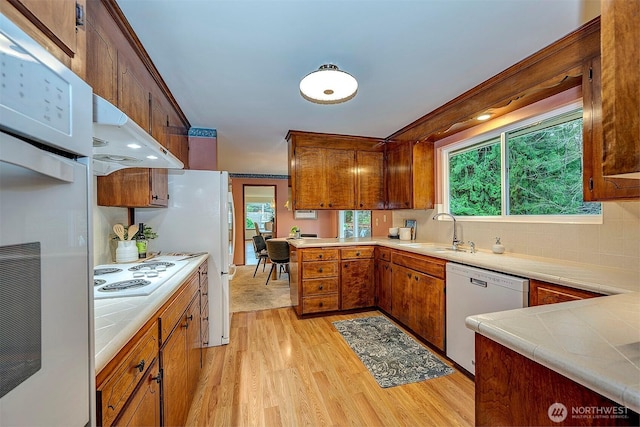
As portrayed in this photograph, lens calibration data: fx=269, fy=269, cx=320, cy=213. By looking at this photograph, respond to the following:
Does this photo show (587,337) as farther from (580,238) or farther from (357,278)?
(357,278)

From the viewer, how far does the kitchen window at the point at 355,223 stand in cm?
538

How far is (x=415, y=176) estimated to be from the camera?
334 cm

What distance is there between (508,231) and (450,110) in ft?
4.14

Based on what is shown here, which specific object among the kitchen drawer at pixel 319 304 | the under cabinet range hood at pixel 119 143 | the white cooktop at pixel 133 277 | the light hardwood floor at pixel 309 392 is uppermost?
the under cabinet range hood at pixel 119 143

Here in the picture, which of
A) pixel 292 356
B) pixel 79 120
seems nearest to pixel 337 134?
pixel 292 356

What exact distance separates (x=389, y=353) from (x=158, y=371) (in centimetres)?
191

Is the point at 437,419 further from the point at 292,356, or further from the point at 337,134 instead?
the point at 337,134

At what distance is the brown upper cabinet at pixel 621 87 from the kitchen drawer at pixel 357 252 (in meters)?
2.77

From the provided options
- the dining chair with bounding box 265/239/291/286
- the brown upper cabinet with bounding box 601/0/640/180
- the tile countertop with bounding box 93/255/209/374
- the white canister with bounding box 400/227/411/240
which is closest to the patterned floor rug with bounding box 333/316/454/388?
the white canister with bounding box 400/227/411/240

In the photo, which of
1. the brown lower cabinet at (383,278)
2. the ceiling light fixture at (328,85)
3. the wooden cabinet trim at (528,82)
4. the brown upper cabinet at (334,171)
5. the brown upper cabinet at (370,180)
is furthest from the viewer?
the brown upper cabinet at (370,180)

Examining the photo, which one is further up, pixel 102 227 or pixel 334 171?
pixel 334 171

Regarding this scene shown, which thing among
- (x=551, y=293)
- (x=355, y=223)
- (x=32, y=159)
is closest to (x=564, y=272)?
(x=551, y=293)

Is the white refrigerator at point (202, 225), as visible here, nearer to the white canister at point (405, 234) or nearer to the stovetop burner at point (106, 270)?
the stovetop burner at point (106, 270)

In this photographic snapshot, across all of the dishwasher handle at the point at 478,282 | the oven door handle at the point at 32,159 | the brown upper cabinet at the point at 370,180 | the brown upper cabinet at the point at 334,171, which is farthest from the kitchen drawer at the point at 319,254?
the oven door handle at the point at 32,159
